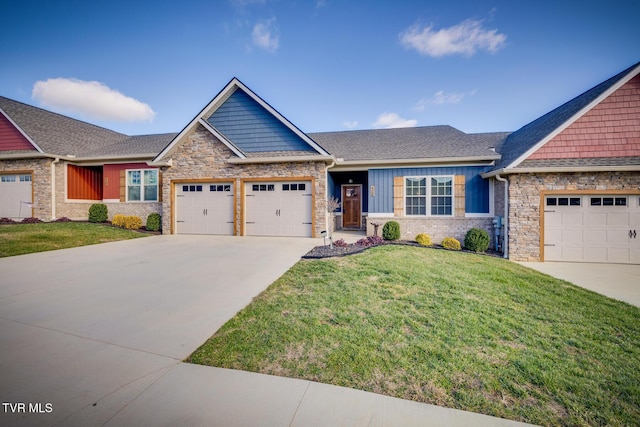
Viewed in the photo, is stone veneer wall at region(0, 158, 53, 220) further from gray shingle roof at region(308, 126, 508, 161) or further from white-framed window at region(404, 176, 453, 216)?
white-framed window at region(404, 176, 453, 216)

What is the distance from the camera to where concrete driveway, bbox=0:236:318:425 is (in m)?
2.33

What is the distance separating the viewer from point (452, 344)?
131 inches

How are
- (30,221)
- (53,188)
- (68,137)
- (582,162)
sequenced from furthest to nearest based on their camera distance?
(68,137) → (53,188) → (30,221) → (582,162)

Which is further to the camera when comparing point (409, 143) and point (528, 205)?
point (409, 143)

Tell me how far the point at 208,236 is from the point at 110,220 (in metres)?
7.57

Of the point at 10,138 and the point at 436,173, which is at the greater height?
the point at 10,138

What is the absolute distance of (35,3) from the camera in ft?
34.1

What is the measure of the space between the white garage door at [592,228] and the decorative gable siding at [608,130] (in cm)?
161

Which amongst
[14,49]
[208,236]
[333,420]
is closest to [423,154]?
[208,236]

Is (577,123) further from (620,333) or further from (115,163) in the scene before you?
(115,163)

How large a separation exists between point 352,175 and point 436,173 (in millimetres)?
4767

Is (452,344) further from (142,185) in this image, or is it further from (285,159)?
(142,185)

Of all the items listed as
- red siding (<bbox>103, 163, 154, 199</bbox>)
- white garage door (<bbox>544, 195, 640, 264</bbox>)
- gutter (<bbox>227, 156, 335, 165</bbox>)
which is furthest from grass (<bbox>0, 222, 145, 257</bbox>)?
white garage door (<bbox>544, 195, 640, 264</bbox>)

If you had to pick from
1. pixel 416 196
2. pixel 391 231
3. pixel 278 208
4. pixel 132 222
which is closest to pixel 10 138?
pixel 132 222
